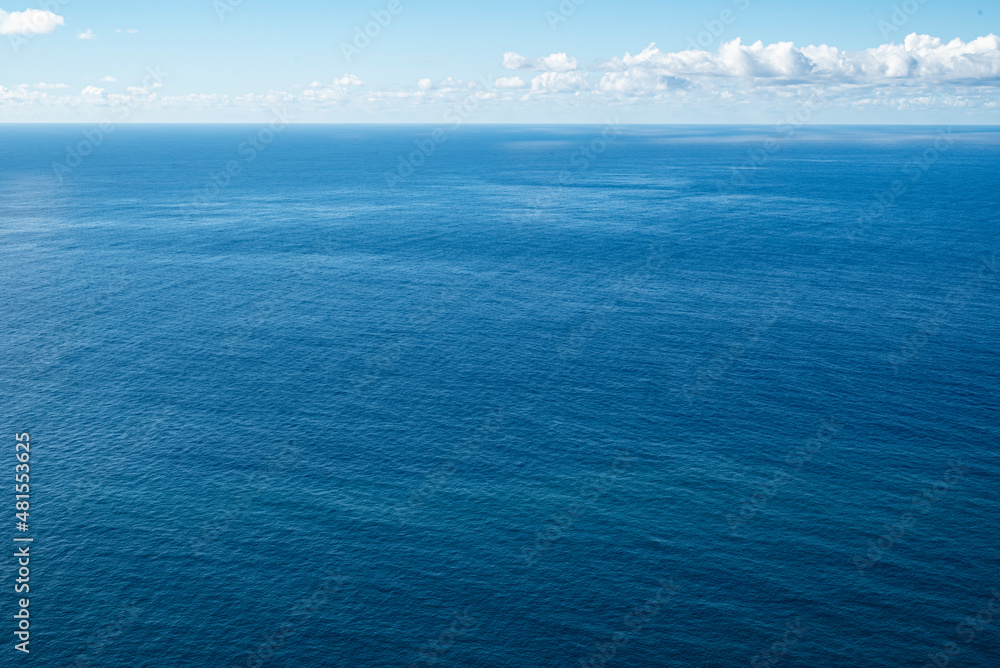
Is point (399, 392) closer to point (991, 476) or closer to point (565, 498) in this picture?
point (565, 498)

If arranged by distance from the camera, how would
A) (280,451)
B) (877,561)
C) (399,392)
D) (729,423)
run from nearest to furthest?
(877,561)
(280,451)
(729,423)
(399,392)

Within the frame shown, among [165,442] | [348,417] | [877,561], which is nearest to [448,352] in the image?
[348,417]

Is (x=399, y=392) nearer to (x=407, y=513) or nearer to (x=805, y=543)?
(x=407, y=513)

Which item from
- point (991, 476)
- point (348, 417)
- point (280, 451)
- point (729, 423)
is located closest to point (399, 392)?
point (348, 417)

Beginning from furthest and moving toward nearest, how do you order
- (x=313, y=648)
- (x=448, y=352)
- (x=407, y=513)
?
(x=448, y=352) → (x=407, y=513) → (x=313, y=648)

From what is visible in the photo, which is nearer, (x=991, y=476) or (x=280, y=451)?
(x=991, y=476)

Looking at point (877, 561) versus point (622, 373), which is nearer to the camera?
point (877, 561)

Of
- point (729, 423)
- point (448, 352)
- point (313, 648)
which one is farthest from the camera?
point (448, 352)

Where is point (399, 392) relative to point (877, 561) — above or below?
above

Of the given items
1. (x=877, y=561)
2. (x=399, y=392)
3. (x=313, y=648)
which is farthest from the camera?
(x=399, y=392)
